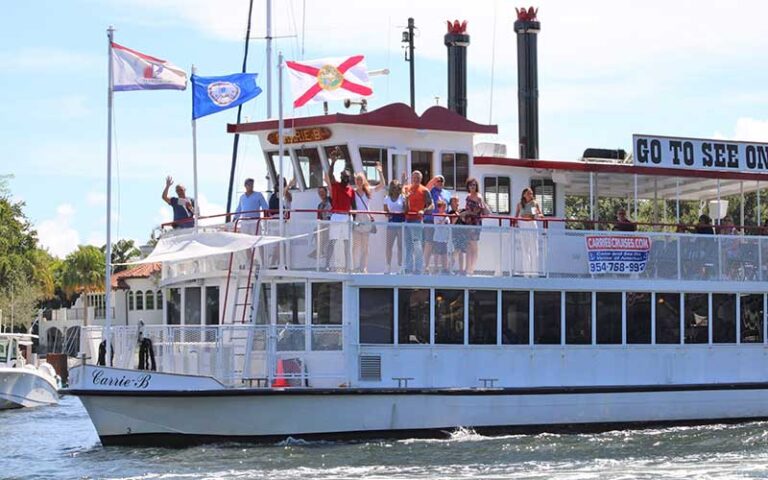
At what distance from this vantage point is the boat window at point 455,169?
1018 inches

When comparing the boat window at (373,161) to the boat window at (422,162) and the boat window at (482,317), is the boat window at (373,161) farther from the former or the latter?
the boat window at (482,317)

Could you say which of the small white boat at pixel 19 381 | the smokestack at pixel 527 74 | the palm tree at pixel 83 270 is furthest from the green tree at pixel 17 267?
the smokestack at pixel 527 74

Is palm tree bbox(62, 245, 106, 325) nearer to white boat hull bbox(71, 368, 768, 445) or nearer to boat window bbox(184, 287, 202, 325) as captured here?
boat window bbox(184, 287, 202, 325)

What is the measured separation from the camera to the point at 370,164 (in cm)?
2520

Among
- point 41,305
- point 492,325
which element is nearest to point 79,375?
point 492,325

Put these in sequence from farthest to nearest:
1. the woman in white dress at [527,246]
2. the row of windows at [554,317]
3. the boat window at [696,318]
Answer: the boat window at [696,318] → the woman in white dress at [527,246] → the row of windows at [554,317]

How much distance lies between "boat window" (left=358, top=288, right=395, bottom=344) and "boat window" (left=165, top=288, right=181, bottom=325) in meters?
3.81

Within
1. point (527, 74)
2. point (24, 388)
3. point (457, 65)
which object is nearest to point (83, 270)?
point (24, 388)

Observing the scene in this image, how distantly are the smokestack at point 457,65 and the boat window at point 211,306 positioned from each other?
971cm

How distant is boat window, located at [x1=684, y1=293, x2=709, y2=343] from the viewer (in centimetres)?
2553

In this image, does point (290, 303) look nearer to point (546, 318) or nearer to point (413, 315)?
point (413, 315)

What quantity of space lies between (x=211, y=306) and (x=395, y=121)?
A: 14.6 ft

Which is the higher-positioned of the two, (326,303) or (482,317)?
(326,303)

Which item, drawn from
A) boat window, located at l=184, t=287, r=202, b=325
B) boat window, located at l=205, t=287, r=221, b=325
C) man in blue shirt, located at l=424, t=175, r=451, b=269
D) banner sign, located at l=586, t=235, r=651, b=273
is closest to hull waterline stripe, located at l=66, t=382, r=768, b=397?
banner sign, located at l=586, t=235, r=651, b=273
